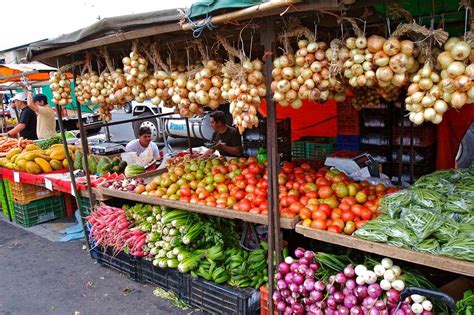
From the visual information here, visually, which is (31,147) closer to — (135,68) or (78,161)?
→ (78,161)

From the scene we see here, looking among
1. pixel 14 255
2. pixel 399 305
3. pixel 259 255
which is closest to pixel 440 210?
pixel 399 305

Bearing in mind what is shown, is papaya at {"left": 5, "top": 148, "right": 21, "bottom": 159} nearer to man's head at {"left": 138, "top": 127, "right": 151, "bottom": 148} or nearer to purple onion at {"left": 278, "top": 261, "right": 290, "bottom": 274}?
man's head at {"left": 138, "top": 127, "right": 151, "bottom": 148}

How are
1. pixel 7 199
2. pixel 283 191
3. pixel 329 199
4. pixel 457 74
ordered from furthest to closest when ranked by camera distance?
pixel 7 199 < pixel 283 191 < pixel 329 199 < pixel 457 74

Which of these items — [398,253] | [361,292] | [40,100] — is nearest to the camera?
[398,253]

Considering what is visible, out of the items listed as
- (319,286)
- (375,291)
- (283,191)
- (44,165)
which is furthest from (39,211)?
(375,291)

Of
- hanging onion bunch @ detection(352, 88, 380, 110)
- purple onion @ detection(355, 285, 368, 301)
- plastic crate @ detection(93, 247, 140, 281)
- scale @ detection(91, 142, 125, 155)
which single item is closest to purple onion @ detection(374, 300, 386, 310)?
purple onion @ detection(355, 285, 368, 301)

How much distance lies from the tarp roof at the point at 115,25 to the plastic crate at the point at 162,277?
258 centimetres

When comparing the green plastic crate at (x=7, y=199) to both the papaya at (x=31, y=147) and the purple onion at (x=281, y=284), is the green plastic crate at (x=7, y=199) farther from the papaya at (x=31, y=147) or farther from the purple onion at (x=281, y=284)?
the purple onion at (x=281, y=284)

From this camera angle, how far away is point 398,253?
2680mm

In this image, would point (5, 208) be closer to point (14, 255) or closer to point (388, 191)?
point (14, 255)

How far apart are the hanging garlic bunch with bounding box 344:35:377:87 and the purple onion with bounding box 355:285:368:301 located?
1.46 metres

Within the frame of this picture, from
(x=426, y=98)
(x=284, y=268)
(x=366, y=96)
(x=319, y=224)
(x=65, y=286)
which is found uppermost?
(x=426, y=98)

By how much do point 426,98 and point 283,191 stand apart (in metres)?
1.70

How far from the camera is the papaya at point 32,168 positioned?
6.47 metres
